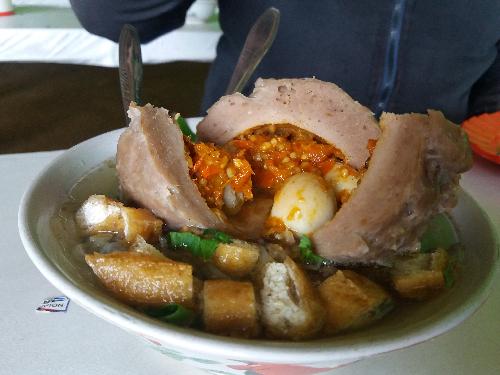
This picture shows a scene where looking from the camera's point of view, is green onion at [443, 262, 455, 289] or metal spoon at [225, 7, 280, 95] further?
metal spoon at [225, 7, 280, 95]

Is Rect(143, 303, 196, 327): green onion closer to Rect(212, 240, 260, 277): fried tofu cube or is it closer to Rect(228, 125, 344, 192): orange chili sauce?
Rect(212, 240, 260, 277): fried tofu cube

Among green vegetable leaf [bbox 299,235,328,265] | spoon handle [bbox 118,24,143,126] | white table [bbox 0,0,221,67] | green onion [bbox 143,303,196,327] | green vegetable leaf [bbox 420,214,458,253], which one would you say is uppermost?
spoon handle [bbox 118,24,143,126]

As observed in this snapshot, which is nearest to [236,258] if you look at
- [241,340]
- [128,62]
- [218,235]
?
[218,235]

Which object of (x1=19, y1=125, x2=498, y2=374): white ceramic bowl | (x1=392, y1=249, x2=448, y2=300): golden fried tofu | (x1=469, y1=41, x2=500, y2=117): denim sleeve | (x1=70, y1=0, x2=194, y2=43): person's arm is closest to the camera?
(x1=19, y1=125, x2=498, y2=374): white ceramic bowl

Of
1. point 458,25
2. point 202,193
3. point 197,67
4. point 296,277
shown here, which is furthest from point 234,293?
point 197,67

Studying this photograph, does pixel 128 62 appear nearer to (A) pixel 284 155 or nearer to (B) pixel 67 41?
(A) pixel 284 155

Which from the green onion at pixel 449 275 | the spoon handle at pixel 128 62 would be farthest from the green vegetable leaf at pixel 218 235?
the spoon handle at pixel 128 62

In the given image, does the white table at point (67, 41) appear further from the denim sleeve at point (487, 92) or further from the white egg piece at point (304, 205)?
the white egg piece at point (304, 205)

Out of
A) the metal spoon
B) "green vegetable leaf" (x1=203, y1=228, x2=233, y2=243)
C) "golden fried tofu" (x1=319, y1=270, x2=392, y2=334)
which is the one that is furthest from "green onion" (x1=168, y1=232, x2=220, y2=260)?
the metal spoon
